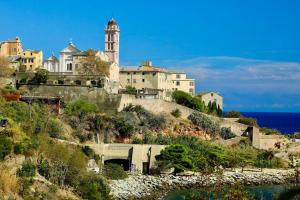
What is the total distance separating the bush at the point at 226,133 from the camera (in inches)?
2581

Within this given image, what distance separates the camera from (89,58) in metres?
68.1

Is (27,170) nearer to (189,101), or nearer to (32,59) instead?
(189,101)

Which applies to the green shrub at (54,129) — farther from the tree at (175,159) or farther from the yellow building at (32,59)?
the yellow building at (32,59)

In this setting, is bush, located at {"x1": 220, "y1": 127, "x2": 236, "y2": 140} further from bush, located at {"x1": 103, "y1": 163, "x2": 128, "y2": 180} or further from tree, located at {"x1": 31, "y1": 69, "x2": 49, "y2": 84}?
tree, located at {"x1": 31, "y1": 69, "x2": 49, "y2": 84}

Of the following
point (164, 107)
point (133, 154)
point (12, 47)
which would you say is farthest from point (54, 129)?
point (12, 47)

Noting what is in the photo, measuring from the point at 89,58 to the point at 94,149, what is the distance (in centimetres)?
1642

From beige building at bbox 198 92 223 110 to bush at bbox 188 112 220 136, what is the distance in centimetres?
1433

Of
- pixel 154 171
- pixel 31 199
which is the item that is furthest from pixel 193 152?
pixel 31 199

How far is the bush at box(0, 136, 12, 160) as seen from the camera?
4097cm

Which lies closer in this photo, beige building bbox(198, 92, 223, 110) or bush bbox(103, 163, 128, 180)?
bush bbox(103, 163, 128, 180)

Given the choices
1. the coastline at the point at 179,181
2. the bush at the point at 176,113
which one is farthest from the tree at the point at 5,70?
the coastline at the point at 179,181

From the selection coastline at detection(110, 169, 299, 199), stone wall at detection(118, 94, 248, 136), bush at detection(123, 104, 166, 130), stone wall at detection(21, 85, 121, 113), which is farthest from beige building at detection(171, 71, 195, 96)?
coastline at detection(110, 169, 299, 199)

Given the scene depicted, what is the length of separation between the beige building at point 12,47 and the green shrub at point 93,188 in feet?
126

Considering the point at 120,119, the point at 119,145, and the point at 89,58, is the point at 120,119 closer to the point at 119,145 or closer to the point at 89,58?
the point at 119,145
